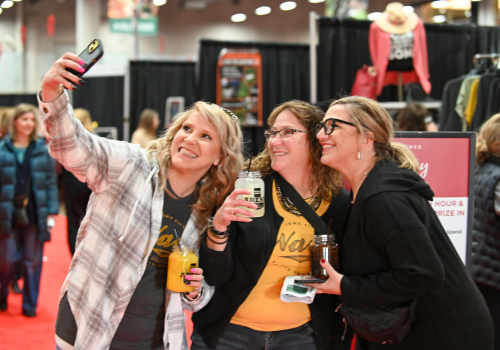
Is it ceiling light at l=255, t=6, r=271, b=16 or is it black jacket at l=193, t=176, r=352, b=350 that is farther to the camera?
ceiling light at l=255, t=6, r=271, b=16

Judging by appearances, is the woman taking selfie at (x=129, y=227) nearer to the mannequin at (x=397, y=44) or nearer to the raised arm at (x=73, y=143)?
the raised arm at (x=73, y=143)

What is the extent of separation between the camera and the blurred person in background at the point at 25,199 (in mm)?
3867

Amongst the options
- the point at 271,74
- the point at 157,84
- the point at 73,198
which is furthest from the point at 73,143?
the point at 157,84

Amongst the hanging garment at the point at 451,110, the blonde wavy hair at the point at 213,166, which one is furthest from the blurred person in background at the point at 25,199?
the hanging garment at the point at 451,110

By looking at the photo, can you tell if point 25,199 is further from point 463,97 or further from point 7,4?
point 7,4

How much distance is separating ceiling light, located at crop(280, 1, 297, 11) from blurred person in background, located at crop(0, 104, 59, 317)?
30.1 ft

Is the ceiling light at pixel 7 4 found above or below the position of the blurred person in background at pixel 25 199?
above

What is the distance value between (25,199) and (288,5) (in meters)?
9.66

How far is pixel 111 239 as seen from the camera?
1606 millimetres

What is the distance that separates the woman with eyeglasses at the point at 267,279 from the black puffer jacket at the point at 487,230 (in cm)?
122

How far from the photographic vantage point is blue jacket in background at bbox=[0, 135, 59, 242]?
3824mm

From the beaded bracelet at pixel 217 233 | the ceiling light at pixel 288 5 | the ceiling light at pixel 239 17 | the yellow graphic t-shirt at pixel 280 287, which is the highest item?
the ceiling light at pixel 288 5

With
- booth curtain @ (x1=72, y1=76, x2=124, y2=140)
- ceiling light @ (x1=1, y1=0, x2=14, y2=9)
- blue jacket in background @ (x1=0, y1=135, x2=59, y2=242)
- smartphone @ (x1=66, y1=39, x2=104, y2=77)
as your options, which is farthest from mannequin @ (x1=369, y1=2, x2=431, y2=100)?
ceiling light @ (x1=1, y1=0, x2=14, y2=9)

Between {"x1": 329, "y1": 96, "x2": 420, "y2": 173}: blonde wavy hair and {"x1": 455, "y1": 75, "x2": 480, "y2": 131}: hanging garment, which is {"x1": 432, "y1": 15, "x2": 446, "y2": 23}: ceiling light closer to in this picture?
{"x1": 455, "y1": 75, "x2": 480, "y2": 131}: hanging garment
